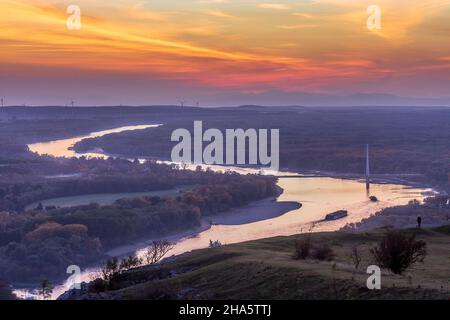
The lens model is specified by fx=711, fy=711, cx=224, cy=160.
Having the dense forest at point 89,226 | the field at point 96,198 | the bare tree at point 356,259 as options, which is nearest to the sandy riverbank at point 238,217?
the dense forest at point 89,226

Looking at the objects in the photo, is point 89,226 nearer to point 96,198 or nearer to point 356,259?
point 96,198

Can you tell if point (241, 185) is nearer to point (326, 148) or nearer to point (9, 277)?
point (9, 277)

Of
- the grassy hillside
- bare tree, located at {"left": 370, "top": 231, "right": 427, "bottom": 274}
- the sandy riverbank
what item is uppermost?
bare tree, located at {"left": 370, "top": 231, "right": 427, "bottom": 274}

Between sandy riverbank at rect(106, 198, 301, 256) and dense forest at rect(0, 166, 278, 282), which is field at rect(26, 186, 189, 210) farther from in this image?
sandy riverbank at rect(106, 198, 301, 256)

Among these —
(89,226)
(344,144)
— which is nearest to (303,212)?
(89,226)

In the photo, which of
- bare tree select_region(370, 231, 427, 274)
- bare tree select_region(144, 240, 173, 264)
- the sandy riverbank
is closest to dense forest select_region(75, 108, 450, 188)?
the sandy riverbank
